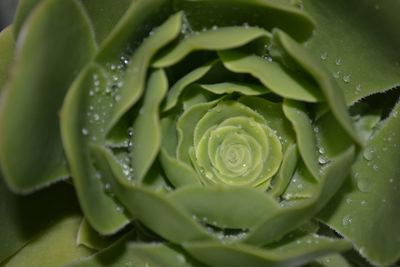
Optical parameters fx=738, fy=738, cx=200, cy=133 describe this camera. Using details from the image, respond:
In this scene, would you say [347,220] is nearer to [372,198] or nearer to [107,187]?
[372,198]

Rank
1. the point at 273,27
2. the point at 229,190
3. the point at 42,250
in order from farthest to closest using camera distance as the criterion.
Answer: the point at 42,250 → the point at 273,27 → the point at 229,190

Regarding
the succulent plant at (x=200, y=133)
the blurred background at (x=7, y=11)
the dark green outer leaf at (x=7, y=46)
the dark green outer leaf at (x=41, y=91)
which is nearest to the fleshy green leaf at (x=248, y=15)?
the succulent plant at (x=200, y=133)

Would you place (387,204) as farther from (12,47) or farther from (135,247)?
(12,47)

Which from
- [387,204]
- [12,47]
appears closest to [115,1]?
[12,47]

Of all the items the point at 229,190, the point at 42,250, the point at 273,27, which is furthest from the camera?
the point at 42,250

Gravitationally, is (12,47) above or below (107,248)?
above

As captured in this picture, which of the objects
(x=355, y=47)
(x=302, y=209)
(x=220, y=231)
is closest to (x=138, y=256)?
(x=220, y=231)

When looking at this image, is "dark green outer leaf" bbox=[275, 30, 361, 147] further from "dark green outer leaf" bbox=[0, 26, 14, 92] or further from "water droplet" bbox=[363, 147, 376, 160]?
"dark green outer leaf" bbox=[0, 26, 14, 92]
